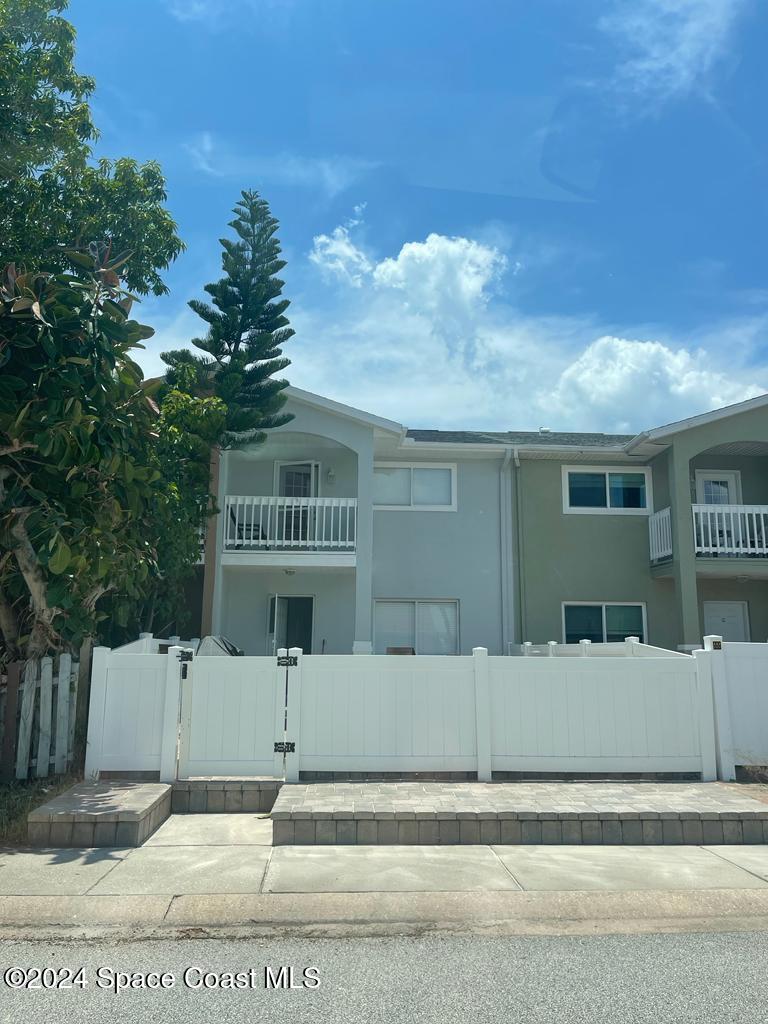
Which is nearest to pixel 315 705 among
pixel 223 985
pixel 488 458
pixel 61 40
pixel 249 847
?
pixel 249 847

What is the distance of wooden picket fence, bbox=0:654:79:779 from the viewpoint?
7.81m

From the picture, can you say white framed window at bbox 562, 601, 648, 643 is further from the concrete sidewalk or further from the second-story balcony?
the concrete sidewalk

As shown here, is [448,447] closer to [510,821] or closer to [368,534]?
[368,534]

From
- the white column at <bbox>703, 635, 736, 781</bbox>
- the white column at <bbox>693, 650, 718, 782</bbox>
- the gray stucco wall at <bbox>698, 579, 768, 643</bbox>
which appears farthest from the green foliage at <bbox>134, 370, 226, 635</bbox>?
the gray stucco wall at <bbox>698, 579, 768, 643</bbox>

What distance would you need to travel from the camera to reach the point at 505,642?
56.0ft

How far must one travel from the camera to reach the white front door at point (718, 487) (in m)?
17.9

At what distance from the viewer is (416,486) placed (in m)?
17.6

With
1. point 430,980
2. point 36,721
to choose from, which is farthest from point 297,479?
point 430,980

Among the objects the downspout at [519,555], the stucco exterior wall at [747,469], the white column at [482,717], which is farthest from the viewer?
the stucco exterior wall at [747,469]

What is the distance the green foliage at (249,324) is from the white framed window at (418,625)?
4.81m

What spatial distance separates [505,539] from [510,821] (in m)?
11.0

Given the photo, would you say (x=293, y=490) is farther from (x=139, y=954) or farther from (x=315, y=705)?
(x=139, y=954)

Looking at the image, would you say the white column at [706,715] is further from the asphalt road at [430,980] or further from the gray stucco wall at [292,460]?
the gray stucco wall at [292,460]

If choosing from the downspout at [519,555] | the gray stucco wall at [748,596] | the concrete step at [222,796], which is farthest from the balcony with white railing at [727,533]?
the concrete step at [222,796]
